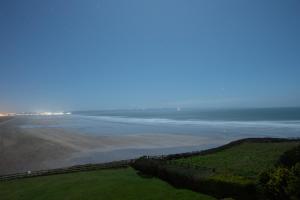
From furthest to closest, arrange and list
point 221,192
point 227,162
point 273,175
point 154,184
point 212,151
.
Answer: point 212,151, point 227,162, point 154,184, point 221,192, point 273,175

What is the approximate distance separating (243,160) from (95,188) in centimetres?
1216

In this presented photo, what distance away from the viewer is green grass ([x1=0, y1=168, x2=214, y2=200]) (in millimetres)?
23516

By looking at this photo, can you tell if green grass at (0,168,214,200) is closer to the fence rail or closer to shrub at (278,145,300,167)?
the fence rail

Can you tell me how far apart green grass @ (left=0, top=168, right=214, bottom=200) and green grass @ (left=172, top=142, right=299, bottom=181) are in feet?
11.3

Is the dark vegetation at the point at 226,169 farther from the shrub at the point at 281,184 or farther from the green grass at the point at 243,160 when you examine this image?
the shrub at the point at 281,184

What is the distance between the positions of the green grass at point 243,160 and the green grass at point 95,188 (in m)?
3.45

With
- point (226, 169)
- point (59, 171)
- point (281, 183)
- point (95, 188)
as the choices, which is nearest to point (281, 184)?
point (281, 183)

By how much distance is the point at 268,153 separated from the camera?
1201 inches

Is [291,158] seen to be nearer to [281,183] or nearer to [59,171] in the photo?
[281,183]

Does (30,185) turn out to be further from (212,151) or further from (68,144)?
(68,144)

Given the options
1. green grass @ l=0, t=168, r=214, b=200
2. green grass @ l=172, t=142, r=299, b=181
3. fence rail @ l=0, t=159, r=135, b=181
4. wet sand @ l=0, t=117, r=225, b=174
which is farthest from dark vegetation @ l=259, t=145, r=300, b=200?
wet sand @ l=0, t=117, r=225, b=174

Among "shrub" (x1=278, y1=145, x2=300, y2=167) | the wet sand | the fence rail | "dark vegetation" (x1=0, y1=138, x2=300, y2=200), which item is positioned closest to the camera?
"dark vegetation" (x1=0, y1=138, x2=300, y2=200)

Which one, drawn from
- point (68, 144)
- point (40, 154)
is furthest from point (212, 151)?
point (68, 144)

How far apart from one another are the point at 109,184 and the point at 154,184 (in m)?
3.47
